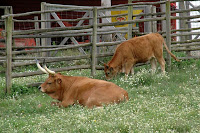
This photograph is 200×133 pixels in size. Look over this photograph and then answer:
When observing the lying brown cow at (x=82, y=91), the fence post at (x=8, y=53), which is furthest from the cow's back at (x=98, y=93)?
the fence post at (x=8, y=53)

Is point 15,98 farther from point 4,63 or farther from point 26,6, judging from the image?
point 26,6

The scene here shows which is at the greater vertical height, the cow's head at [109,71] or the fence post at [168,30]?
the fence post at [168,30]

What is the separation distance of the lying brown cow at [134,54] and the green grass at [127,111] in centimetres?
116

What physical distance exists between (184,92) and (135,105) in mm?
1646

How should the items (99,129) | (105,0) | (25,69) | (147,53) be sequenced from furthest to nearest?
(105,0) → (25,69) → (147,53) → (99,129)

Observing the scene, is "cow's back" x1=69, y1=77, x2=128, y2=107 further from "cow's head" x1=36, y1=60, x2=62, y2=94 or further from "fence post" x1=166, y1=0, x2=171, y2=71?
"fence post" x1=166, y1=0, x2=171, y2=71

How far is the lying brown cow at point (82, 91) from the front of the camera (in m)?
7.30

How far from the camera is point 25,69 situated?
12211 millimetres

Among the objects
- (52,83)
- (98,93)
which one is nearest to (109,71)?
(52,83)

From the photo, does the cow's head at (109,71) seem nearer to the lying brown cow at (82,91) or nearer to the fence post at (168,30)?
the fence post at (168,30)

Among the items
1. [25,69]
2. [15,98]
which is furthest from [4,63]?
[25,69]

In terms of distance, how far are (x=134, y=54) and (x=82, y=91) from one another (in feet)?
11.4

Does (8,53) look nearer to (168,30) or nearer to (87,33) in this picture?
(87,33)

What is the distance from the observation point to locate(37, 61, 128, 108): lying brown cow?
730 centimetres
